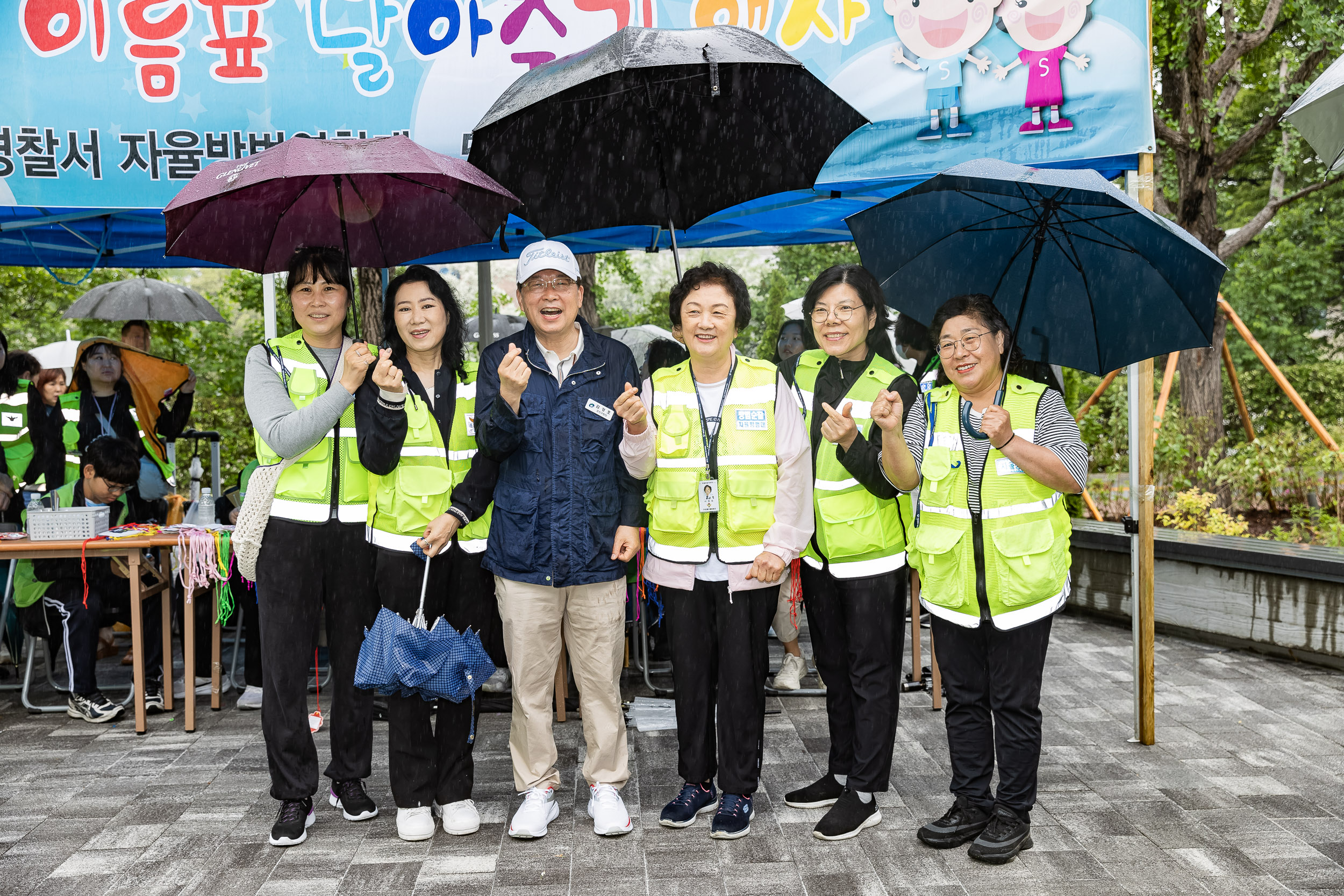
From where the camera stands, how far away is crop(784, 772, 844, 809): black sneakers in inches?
145

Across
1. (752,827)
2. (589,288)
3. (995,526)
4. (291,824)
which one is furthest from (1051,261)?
(589,288)

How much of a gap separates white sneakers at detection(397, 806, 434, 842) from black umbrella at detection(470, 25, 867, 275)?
2.19 metres

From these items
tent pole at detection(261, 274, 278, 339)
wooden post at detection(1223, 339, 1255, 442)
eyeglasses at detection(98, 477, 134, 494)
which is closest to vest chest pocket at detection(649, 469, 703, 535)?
tent pole at detection(261, 274, 278, 339)

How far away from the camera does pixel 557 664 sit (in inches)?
136

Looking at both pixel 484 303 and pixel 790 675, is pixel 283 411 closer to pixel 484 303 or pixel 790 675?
pixel 790 675

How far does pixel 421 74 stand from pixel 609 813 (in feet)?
11.0

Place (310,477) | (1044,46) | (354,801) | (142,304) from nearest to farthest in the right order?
(310,477)
(354,801)
(1044,46)
(142,304)

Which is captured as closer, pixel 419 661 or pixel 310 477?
pixel 419 661

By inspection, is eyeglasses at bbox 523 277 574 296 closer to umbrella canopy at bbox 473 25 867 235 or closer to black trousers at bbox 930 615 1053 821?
umbrella canopy at bbox 473 25 867 235

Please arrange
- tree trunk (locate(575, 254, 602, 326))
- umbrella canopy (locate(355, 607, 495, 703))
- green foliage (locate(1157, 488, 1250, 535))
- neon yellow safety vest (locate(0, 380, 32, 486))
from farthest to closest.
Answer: tree trunk (locate(575, 254, 602, 326)) < green foliage (locate(1157, 488, 1250, 535)) < neon yellow safety vest (locate(0, 380, 32, 486)) < umbrella canopy (locate(355, 607, 495, 703))

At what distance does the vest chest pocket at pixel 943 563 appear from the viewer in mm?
3211

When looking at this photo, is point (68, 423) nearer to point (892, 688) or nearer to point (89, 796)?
point (89, 796)

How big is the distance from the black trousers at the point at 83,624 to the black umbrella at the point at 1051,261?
3954 mm

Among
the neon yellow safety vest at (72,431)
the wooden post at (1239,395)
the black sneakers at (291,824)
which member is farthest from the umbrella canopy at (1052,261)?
the wooden post at (1239,395)
